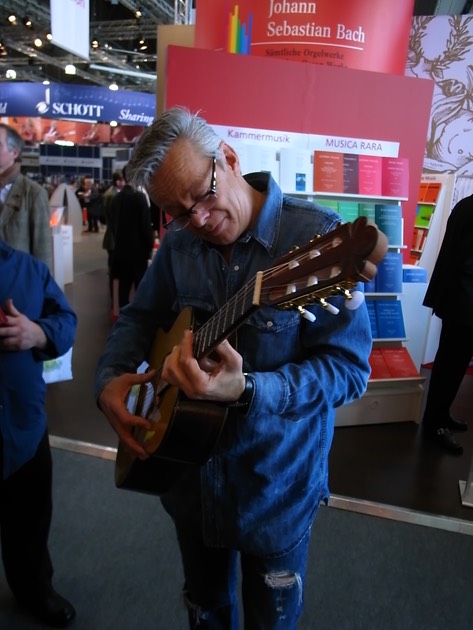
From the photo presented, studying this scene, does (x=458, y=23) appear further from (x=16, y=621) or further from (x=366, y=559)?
(x=16, y=621)

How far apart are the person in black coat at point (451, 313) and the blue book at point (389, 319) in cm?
37

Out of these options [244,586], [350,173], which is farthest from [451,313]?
[244,586]

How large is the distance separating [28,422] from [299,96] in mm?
2738

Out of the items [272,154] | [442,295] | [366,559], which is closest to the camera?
[366,559]

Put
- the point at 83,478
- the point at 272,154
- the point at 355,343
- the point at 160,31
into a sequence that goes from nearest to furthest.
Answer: the point at 355,343, the point at 83,478, the point at 272,154, the point at 160,31

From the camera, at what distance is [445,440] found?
325 cm

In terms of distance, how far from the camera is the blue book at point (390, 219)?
3.41 metres

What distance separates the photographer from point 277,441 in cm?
107

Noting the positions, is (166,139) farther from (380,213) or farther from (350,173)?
(380,213)

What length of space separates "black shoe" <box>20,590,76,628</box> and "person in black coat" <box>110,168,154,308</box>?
12.7ft

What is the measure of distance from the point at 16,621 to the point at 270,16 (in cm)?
372

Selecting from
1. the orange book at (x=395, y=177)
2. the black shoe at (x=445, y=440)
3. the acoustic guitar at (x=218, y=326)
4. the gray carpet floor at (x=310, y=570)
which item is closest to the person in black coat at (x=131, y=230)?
the orange book at (x=395, y=177)

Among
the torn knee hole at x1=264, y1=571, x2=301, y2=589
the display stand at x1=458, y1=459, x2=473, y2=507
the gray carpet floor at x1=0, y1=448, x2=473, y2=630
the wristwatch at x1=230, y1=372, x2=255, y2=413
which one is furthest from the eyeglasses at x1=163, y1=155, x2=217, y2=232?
the display stand at x1=458, y1=459, x2=473, y2=507

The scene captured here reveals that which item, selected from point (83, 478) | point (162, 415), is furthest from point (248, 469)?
point (83, 478)
